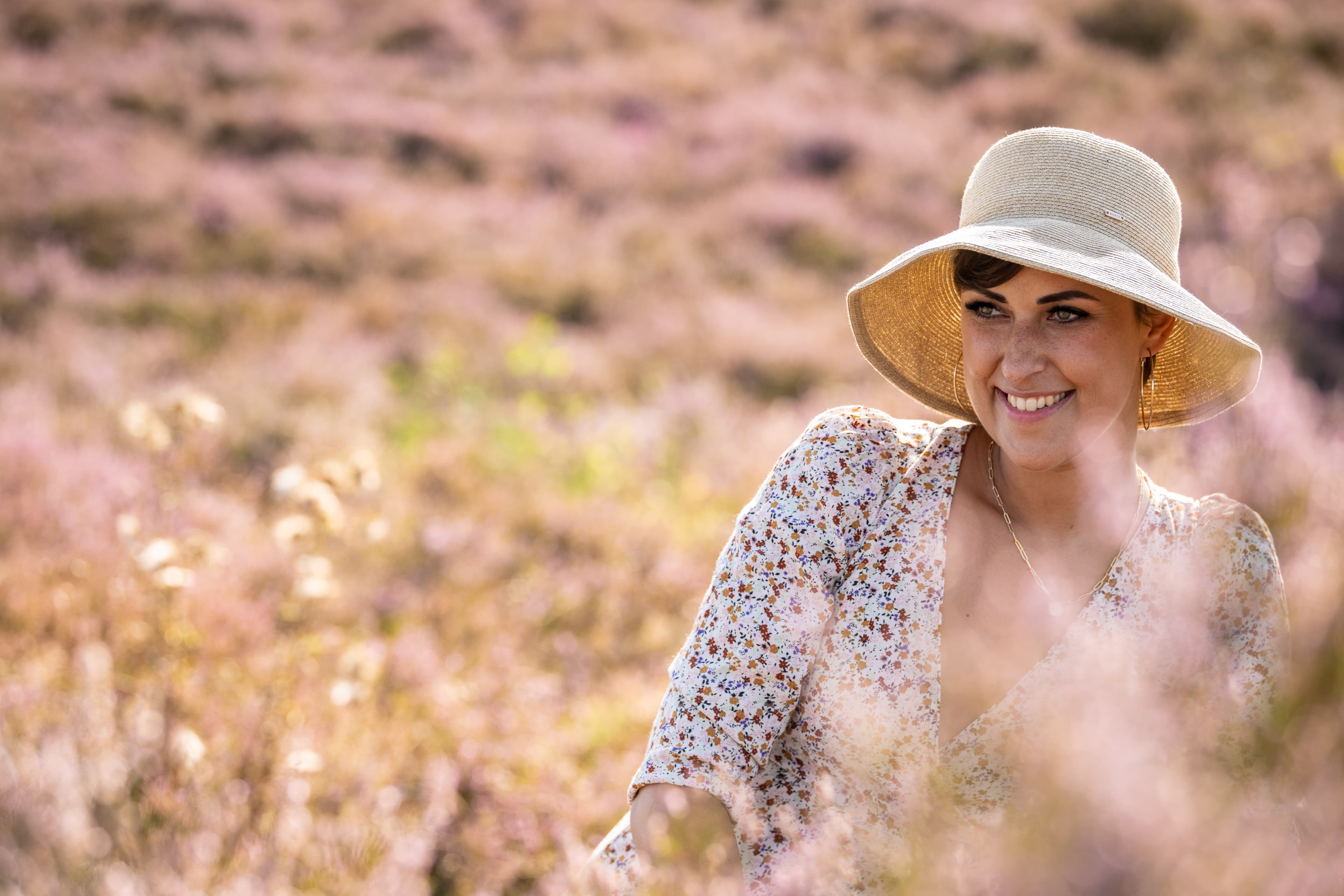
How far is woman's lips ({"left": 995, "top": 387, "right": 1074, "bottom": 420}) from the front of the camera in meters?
1.69

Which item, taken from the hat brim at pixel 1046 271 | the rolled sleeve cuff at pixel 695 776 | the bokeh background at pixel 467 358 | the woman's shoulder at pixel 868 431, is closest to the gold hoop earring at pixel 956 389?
the hat brim at pixel 1046 271

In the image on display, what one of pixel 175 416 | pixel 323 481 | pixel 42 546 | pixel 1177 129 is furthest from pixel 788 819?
pixel 1177 129

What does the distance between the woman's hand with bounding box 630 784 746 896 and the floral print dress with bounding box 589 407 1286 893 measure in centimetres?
2

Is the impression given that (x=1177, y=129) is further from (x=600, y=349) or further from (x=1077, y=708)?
(x=1077, y=708)

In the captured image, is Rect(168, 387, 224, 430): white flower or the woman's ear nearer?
the woman's ear

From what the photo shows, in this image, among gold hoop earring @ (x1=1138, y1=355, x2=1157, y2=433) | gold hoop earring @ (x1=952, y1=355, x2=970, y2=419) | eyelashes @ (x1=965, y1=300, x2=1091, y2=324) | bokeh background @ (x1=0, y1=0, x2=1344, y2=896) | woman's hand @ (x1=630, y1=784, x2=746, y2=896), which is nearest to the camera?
woman's hand @ (x1=630, y1=784, x2=746, y2=896)

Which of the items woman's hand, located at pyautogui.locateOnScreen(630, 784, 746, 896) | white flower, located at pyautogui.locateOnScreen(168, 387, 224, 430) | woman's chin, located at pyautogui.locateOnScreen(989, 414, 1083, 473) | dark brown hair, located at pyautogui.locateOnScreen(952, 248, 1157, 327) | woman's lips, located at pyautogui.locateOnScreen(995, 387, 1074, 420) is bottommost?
white flower, located at pyautogui.locateOnScreen(168, 387, 224, 430)

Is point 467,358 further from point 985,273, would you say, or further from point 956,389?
point 985,273

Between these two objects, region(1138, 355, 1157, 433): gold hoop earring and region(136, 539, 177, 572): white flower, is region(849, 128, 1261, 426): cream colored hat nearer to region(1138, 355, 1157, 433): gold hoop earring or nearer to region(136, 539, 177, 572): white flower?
region(1138, 355, 1157, 433): gold hoop earring

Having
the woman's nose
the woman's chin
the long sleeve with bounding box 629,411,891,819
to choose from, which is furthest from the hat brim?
the long sleeve with bounding box 629,411,891,819

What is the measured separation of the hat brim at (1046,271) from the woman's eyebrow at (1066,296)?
0.03 m

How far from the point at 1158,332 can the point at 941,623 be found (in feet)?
2.19

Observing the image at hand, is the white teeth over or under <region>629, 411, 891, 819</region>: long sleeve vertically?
over

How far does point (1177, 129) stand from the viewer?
10578mm
